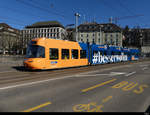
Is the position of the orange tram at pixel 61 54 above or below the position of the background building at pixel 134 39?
below

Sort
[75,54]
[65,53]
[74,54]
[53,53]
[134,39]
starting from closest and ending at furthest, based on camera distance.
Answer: [53,53]
[65,53]
[74,54]
[75,54]
[134,39]

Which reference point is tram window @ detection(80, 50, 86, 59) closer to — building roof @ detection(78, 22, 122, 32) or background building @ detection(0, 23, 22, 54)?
background building @ detection(0, 23, 22, 54)

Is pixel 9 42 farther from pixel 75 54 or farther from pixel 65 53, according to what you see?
pixel 65 53

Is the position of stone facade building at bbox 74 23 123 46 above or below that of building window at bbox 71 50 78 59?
above

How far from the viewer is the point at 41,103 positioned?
4332mm

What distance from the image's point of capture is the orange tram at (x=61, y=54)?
11.9 metres

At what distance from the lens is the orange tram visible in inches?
467

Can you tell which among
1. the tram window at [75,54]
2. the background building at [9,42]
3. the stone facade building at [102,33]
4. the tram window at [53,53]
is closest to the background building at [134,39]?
the stone facade building at [102,33]

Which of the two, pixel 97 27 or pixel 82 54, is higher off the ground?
pixel 97 27

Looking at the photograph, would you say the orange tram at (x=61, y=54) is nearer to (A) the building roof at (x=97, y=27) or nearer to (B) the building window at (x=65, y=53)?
(B) the building window at (x=65, y=53)

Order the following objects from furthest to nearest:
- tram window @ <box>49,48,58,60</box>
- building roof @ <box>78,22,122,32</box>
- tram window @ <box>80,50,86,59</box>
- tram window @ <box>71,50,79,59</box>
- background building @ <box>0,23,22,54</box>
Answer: building roof @ <box>78,22,122,32</box> → background building @ <box>0,23,22,54</box> → tram window @ <box>80,50,86,59</box> → tram window @ <box>71,50,79,59</box> → tram window @ <box>49,48,58,60</box>

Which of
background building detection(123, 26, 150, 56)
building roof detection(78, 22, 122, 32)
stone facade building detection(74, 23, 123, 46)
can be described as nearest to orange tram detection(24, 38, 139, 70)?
stone facade building detection(74, 23, 123, 46)

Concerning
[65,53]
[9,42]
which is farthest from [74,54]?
[9,42]

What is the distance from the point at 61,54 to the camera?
13.8 m
